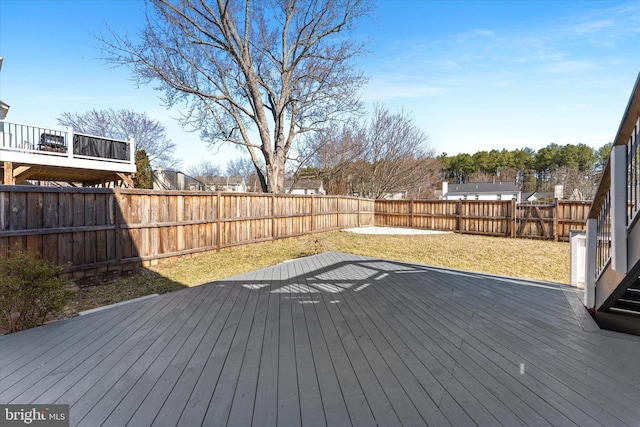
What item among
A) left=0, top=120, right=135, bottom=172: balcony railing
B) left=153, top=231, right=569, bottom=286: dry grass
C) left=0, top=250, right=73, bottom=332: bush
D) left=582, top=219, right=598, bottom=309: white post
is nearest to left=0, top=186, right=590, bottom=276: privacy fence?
left=153, top=231, right=569, bottom=286: dry grass

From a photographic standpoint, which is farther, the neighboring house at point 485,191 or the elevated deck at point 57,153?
the neighboring house at point 485,191

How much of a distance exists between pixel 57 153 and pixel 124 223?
546cm

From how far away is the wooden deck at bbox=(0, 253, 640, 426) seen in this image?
1693 millimetres

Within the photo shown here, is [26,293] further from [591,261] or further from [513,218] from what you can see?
[513,218]

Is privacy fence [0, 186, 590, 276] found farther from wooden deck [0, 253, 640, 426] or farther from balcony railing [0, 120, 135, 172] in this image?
balcony railing [0, 120, 135, 172]

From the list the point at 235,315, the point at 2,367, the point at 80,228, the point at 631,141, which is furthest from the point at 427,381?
the point at 80,228

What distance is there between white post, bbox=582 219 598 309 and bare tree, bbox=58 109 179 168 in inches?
936

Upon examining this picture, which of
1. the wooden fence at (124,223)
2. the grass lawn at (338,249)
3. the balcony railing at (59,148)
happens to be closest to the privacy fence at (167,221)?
the wooden fence at (124,223)

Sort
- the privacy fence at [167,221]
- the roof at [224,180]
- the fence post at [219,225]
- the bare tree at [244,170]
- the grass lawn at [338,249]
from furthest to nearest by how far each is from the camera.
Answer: the roof at [224,180] < the bare tree at [244,170] < the fence post at [219,225] < the grass lawn at [338,249] < the privacy fence at [167,221]

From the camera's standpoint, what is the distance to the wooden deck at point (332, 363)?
5.56 ft

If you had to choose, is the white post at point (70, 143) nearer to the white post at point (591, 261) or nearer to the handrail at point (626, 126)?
the handrail at point (626, 126)

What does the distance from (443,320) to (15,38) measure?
16.2m

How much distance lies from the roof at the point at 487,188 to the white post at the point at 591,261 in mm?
36893

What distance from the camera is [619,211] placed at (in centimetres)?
238
